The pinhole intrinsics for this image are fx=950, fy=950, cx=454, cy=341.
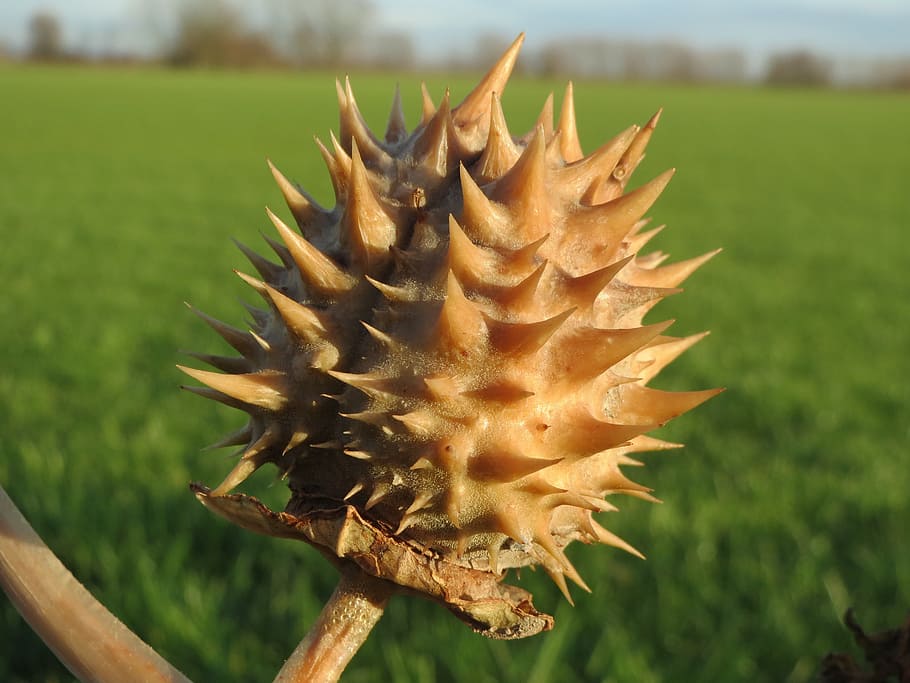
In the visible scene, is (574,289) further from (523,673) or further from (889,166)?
(889,166)

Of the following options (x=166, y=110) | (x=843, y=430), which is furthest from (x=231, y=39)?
(x=843, y=430)

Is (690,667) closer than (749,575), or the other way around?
(690,667)

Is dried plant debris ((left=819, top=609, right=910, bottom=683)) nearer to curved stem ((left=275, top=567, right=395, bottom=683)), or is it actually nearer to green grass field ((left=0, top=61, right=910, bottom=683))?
curved stem ((left=275, top=567, right=395, bottom=683))

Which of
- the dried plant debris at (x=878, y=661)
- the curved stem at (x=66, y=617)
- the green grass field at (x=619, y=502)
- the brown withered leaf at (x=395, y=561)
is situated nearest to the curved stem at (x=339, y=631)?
the brown withered leaf at (x=395, y=561)

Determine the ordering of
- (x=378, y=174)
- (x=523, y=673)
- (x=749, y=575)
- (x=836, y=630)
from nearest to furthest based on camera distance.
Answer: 1. (x=378, y=174)
2. (x=523, y=673)
3. (x=836, y=630)
4. (x=749, y=575)

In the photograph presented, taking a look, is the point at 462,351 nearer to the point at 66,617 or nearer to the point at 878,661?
the point at 66,617

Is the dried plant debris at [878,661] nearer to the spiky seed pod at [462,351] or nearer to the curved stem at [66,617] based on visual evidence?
the spiky seed pod at [462,351]

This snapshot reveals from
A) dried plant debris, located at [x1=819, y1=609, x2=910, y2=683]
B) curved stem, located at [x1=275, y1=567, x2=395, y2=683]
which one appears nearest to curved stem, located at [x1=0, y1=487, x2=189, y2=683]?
curved stem, located at [x1=275, y1=567, x2=395, y2=683]

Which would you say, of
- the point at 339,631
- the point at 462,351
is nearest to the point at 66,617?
the point at 339,631
